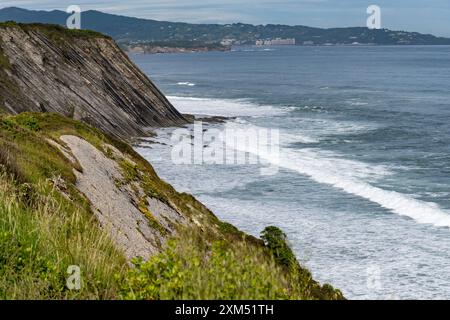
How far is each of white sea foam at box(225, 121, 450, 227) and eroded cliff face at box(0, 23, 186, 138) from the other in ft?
47.4

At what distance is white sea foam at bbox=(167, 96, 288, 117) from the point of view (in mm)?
82688

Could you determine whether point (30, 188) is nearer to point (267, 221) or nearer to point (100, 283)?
point (100, 283)

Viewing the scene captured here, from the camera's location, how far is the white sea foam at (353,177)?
110 ft

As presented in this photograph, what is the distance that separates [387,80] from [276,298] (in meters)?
137

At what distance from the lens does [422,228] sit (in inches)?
1224

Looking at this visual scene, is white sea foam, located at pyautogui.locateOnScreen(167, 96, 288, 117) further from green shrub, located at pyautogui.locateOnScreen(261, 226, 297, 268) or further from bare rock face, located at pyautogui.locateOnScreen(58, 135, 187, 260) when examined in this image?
bare rock face, located at pyautogui.locateOnScreen(58, 135, 187, 260)

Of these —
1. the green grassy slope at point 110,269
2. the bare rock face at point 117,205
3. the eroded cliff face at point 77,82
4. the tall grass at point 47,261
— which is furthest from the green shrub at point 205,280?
the eroded cliff face at point 77,82

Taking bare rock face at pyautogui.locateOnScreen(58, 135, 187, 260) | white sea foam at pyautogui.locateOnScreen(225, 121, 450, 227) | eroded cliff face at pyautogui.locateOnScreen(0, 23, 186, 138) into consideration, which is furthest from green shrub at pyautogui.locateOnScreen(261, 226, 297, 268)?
eroded cliff face at pyautogui.locateOnScreen(0, 23, 186, 138)

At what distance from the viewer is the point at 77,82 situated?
58.4 meters

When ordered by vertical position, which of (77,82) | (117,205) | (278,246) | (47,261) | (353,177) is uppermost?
(77,82)

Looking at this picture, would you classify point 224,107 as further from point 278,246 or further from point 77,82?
point 278,246

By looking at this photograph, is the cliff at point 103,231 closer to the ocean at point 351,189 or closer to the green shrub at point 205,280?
the green shrub at point 205,280

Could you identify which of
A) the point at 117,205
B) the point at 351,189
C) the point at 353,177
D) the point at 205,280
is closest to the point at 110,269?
the point at 205,280

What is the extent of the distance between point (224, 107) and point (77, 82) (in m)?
34.6
